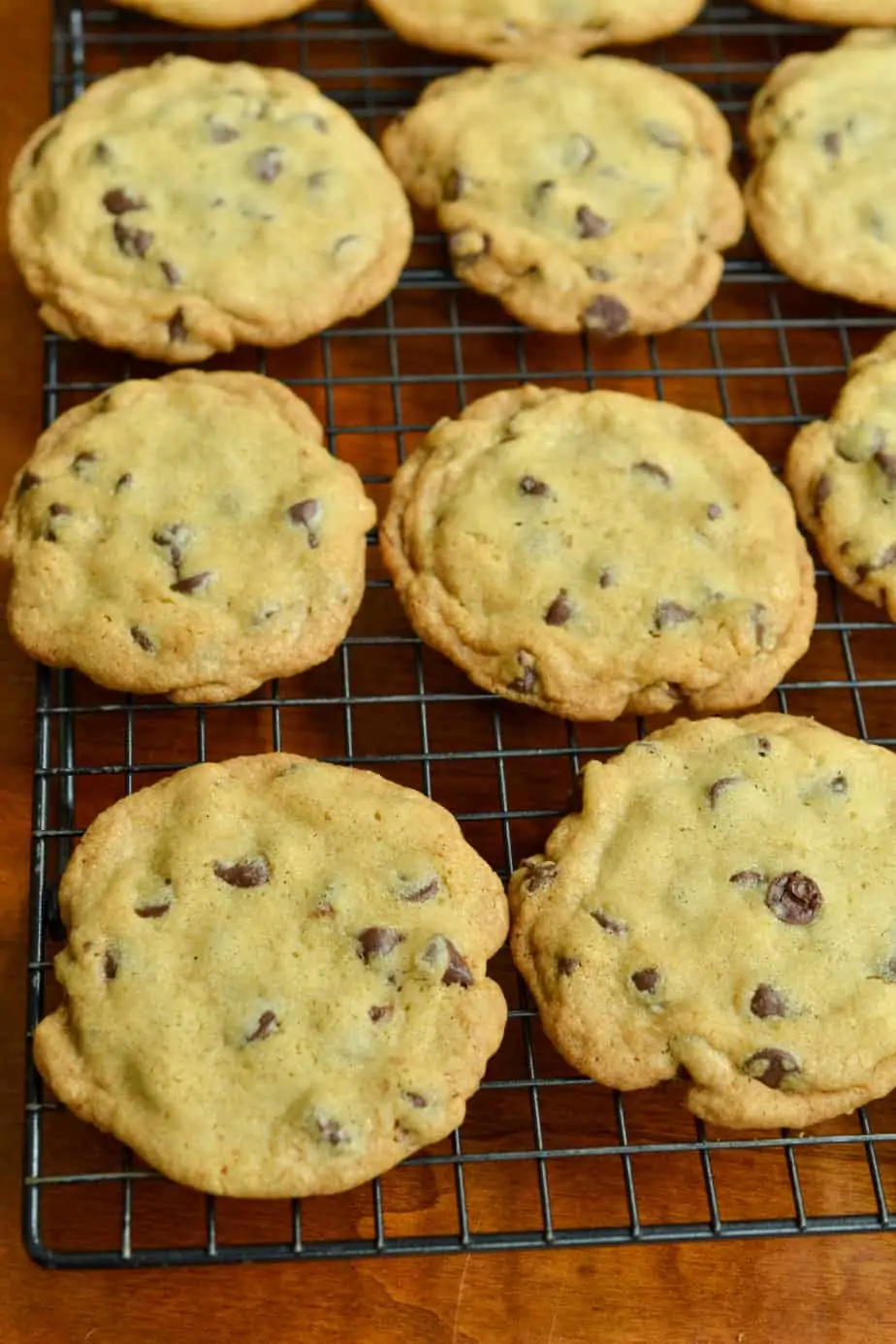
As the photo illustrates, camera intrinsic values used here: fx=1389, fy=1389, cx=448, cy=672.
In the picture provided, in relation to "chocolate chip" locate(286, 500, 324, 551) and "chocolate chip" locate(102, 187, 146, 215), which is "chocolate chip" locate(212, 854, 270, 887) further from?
"chocolate chip" locate(102, 187, 146, 215)

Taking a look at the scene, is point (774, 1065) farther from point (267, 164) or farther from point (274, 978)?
point (267, 164)

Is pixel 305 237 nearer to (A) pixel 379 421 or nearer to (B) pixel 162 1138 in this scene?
(A) pixel 379 421

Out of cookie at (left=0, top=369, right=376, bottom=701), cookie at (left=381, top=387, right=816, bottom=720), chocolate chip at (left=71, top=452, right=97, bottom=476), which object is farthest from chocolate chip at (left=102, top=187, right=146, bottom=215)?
cookie at (left=381, top=387, right=816, bottom=720)

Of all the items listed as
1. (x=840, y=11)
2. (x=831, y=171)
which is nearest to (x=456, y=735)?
(x=831, y=171)

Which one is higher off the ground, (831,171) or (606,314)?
(831,171)

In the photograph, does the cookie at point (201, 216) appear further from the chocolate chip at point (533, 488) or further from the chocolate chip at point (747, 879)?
the chocolate chip at point (747, 879)

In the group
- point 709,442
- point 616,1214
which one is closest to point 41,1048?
point 616,1214
